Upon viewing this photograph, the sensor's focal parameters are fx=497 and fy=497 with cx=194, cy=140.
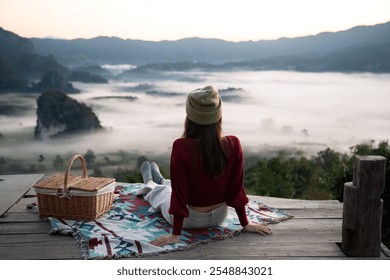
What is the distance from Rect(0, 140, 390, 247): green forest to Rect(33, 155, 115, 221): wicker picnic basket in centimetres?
152

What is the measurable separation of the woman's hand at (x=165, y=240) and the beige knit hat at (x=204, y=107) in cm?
73

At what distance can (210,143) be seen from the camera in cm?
292

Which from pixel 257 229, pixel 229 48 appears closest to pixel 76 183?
pixel 257 229

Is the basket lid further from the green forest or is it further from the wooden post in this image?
the wooden post

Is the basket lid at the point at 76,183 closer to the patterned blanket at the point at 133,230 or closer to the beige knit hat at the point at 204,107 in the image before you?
the patterned blanket at the point at 133,230

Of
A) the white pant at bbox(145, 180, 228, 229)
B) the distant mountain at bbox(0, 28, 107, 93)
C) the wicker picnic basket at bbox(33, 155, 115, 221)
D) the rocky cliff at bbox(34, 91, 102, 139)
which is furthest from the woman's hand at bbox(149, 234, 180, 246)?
the distant mountain at bbox(0, 28, 107, 93)

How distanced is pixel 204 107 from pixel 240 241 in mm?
906

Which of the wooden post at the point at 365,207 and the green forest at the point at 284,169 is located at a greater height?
the wooden post at the point at 365,207

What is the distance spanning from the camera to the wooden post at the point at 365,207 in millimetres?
2768

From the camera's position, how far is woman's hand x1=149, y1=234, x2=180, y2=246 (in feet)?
9.91

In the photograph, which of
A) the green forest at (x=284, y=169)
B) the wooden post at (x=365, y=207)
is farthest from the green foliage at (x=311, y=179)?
the wooden post at (x=365, y=207)

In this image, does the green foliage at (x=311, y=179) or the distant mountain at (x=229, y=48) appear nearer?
the green foliage at (x=311, y=179)

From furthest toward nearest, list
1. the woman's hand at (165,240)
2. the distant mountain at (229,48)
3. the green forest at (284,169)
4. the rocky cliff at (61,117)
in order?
the rocky cliff at (61,117), the distant mountain at (229,48), the green forest at (284,169), the woman's hand at (165,240)
